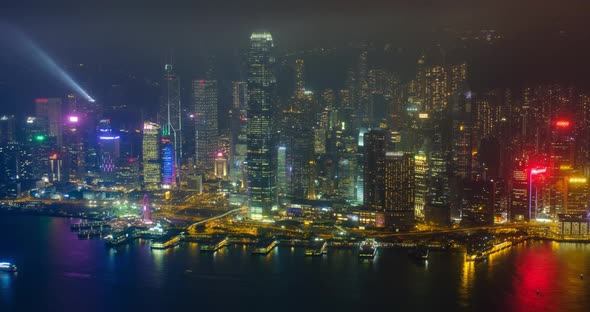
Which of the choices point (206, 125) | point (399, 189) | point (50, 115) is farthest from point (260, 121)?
point (50, 115)

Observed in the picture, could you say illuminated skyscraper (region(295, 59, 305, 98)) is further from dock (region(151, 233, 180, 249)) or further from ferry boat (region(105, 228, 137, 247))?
ferry boat (region(105, 228, 137, 247))

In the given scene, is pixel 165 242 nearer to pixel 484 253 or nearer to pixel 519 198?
pixel 484 253

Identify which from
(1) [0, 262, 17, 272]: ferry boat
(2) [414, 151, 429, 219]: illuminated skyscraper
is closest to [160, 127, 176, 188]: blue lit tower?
(2) [414, 151, 429, 219]: illuminated skyscraper

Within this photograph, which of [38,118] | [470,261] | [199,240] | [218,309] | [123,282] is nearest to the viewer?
[218,309]

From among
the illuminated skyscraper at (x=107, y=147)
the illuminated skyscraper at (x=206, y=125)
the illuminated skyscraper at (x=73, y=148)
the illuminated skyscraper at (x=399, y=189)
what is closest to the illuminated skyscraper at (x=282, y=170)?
the illuminated skyscraper at (x=399, y=189)

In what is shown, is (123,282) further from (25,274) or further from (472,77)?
(472,77)

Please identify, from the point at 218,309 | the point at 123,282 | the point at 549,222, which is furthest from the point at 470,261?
the point at 123,282

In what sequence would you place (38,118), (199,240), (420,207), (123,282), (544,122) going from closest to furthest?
1. (123,282)
2. (199,240)
3. (420,207)
4. (544,122)
5. (38,118)
